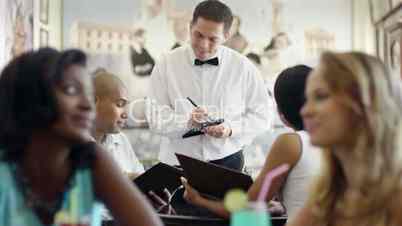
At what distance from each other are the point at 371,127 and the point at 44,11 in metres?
3.86

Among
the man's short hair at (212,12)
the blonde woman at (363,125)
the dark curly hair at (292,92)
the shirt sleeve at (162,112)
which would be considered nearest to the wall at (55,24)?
the shirt sleeve at (162,112)

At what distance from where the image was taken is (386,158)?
1161 millimetres

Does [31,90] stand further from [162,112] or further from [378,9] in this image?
[378,9]

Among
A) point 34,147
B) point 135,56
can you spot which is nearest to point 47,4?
point 135,56

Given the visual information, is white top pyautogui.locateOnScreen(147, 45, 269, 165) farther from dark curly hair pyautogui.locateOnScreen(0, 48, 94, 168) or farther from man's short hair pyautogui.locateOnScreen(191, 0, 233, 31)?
dark curly hair pyautogui.locateOnScreen(0, 48, 94, 168)

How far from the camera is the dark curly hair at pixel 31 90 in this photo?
1117 mm

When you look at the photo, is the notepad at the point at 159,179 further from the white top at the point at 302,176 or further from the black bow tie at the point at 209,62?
the black bow tie at the point at 209,62

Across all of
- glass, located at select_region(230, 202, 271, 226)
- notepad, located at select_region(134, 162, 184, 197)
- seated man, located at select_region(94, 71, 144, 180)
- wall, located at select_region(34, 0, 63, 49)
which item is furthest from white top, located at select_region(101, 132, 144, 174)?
wall, located at select_region(34, 0, 63, 49)

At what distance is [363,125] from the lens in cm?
115

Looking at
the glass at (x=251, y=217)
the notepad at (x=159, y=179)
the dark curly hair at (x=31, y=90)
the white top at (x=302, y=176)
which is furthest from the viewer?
the notepad at (x=159, y=179)

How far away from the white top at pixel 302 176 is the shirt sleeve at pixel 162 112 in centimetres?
112

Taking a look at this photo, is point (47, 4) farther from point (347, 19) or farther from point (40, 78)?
point (40, 78)

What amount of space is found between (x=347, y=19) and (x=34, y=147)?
13.3 feet

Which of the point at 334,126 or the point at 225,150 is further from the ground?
the point at 334,126
